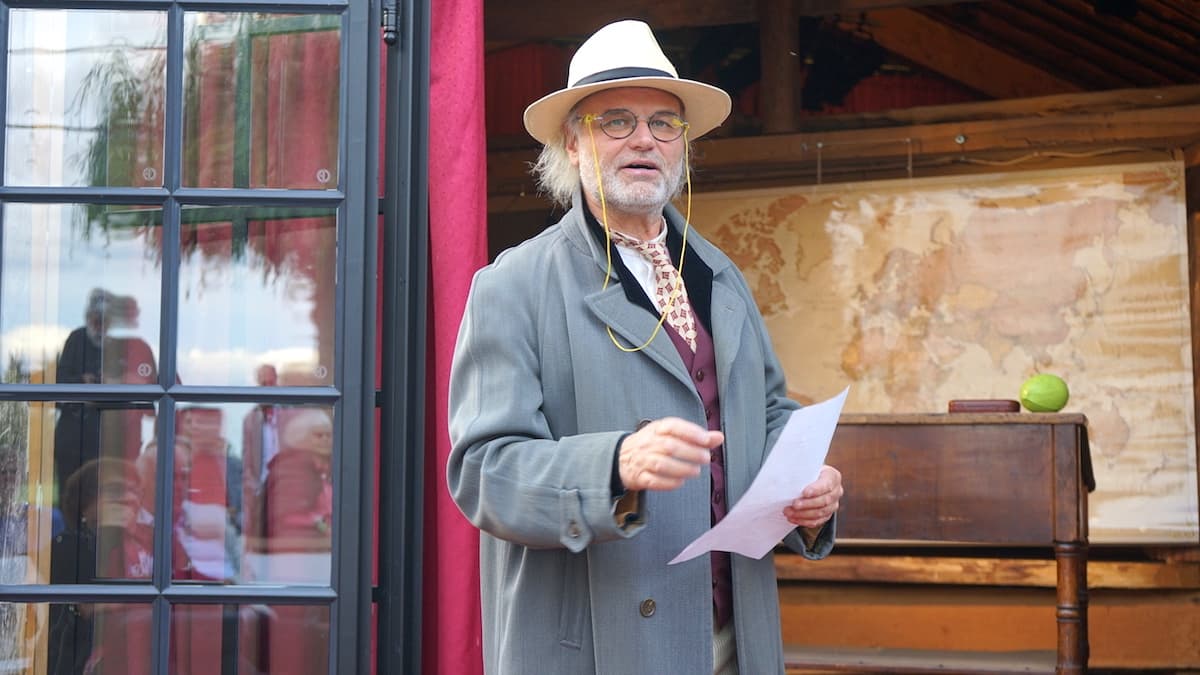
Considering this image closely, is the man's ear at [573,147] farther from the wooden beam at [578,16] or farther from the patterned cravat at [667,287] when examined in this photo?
the wooden beam at [578,16]

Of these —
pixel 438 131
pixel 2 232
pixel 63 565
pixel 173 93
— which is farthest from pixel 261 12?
pixel 63 565

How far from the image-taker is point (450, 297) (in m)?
3.16

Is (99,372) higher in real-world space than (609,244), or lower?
lower

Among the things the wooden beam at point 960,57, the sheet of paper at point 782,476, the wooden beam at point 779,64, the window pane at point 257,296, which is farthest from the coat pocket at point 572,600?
the wooden beam at point 960,57

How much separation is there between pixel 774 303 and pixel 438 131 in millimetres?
3989

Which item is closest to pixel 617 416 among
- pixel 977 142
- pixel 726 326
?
pixel 726 326

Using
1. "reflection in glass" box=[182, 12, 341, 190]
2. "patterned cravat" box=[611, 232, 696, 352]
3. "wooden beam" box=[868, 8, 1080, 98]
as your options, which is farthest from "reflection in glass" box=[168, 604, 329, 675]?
"wooden beam" box=[868, 8, 1080, 98]

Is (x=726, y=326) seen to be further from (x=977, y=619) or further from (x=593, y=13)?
(x=593, y=13)

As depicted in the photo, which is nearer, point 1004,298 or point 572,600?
point 572,600

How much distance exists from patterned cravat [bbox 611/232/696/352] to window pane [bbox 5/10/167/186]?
1288 millimetres

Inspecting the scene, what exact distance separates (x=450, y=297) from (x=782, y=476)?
1.54 metres

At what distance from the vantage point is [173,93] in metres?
2.95

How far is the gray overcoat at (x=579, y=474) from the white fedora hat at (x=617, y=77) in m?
0.24

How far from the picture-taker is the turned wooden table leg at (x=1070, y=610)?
3807 millimetres
